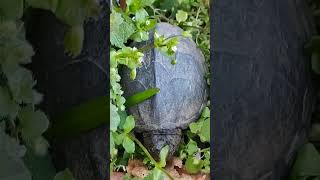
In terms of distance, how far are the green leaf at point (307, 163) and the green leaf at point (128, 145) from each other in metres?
0.22

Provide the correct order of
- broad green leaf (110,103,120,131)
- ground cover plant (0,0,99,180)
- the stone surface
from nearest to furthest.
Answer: ground cover plant (0,0,99,180) < the stone surface < broad green leaf (110,103,120,131)

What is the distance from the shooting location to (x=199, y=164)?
693mm

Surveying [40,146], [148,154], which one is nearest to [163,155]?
[148,154]

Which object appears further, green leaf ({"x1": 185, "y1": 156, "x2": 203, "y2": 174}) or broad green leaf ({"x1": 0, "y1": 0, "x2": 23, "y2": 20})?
green leaf ({"x1": 185, "y1": 156, "x2": 203, "y2": 174})

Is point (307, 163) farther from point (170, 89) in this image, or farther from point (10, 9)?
point (10, 9)

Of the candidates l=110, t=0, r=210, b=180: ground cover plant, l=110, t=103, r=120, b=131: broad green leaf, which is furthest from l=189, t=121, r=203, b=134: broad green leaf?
l=110, t=103, r=120, b=131: broad green leaf

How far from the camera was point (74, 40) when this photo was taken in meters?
0.51

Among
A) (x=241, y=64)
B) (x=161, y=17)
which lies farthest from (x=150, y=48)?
(x=241, y=64)

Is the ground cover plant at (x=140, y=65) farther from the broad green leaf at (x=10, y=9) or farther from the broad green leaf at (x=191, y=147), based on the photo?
the broad green leaf at (x=10, y=9)

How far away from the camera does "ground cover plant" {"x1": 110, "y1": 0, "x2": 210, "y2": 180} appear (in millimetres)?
682

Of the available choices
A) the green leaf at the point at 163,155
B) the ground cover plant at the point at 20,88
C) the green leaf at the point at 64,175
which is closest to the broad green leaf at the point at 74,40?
the ground cover plant at the point at 20,88

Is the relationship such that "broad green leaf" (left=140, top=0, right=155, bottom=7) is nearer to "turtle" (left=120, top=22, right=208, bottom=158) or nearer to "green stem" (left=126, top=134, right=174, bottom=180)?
"turtle" (left=120, top=22, right=208, bottom=158)

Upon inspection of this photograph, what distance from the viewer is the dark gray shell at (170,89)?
27.3 inches

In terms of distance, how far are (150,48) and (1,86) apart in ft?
1.04
